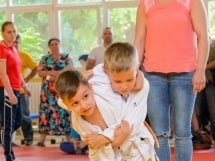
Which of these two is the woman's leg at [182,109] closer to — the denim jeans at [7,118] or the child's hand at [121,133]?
the child's hand at [121,133]

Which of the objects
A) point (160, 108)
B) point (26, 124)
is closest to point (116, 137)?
point (160, 108)

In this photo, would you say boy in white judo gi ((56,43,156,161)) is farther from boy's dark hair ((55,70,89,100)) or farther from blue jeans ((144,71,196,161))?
blue jeans ((144,71,196,161))

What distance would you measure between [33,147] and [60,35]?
97.3 inches

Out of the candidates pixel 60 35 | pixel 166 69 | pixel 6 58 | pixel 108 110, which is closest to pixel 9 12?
pixel 60 35

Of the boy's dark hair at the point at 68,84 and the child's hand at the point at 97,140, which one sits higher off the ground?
the boy's dark hair at the point at 68,84

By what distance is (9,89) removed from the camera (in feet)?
15.6

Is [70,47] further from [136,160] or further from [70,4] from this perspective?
[136,160]

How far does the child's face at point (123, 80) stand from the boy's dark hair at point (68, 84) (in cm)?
13

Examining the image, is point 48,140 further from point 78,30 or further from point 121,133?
point 121,133

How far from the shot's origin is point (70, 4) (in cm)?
861

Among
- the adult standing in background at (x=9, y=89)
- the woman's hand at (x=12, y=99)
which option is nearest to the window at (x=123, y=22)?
the adult standing in background at (x=9, y=89)

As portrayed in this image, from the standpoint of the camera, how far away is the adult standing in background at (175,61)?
2.98 meters

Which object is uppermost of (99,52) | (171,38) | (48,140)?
(171,38)

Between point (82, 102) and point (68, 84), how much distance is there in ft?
0.31
